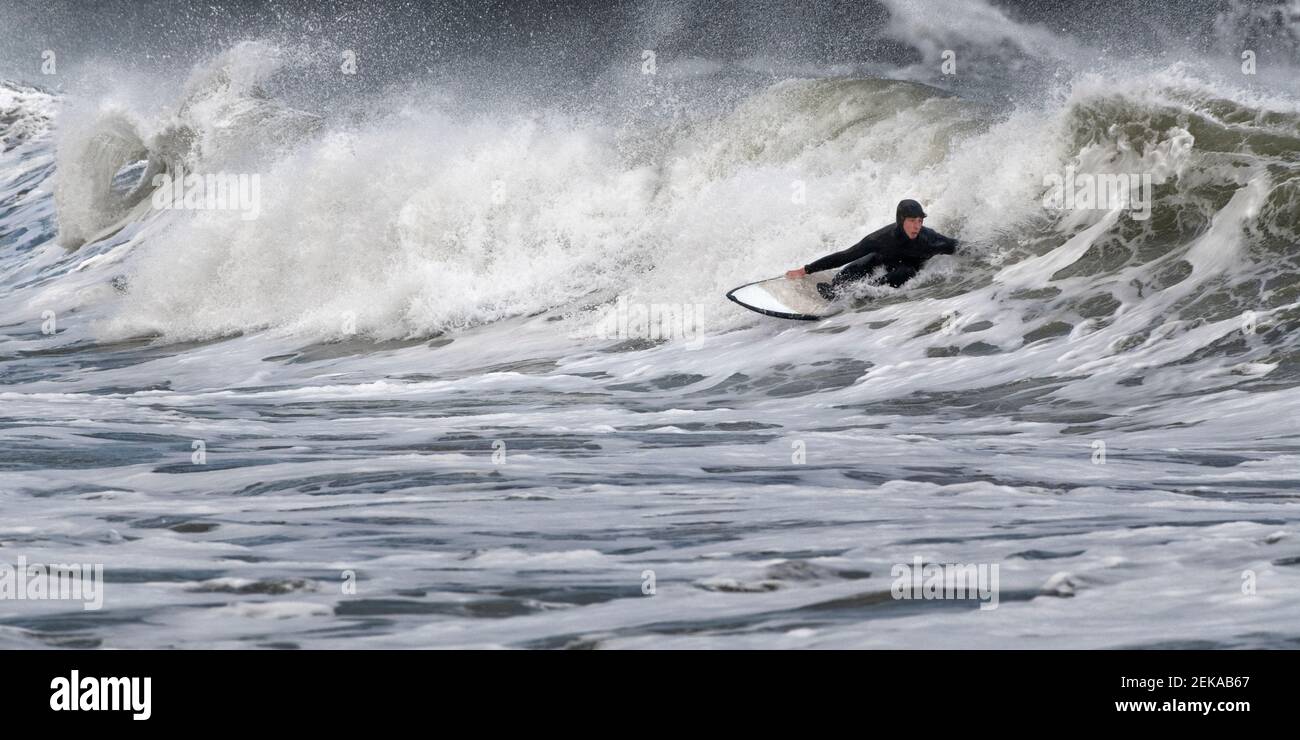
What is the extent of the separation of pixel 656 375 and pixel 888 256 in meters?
2.18

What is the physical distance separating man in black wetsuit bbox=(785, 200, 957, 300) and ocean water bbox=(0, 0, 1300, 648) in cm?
20

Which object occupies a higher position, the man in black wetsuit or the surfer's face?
the surfer's face

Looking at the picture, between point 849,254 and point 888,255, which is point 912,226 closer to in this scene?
point 888,255

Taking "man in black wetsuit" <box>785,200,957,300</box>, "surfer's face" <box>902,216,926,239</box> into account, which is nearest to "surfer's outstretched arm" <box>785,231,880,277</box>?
"man in black wetsuit" <box>785,200,957,300</box>

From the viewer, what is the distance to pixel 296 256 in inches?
596

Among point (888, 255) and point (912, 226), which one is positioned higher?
point (912, 226)

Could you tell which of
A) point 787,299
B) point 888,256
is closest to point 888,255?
point 888,256

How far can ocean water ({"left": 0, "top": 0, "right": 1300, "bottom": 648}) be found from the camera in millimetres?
4121

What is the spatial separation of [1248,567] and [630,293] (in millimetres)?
8947

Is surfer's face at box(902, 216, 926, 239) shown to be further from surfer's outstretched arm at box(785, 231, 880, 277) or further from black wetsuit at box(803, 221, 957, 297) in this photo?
surfer's outstretched arm at box(785, 231, 880, 277)

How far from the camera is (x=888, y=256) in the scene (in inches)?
426

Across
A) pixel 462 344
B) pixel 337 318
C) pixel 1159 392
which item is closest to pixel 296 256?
pixel 337 318
